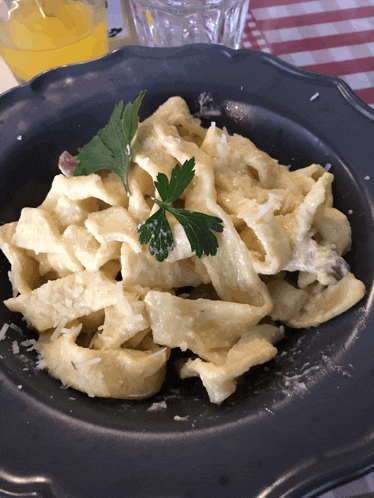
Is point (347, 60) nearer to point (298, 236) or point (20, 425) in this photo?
point (298, 236)

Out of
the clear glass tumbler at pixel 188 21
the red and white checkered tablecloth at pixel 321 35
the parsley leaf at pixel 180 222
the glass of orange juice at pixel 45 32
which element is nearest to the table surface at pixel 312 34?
the red and white checkered tablecloth at pixel 321 35

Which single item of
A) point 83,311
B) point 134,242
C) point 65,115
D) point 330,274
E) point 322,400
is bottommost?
point 322,400

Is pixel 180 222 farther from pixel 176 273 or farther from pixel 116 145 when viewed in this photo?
pixel 116 145

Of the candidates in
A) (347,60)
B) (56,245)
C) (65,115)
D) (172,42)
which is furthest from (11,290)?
(347,60)

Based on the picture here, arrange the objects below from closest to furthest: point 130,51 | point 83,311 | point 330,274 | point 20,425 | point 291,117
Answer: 1. point 20,425
2. point 330,274
3. point 83,311
4. point 291,117
5. point 130,51

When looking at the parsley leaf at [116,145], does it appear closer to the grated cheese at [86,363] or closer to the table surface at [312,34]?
the grated cheese at [86,363]
